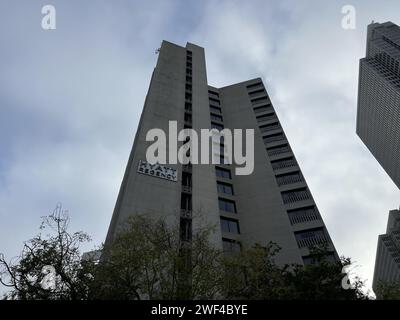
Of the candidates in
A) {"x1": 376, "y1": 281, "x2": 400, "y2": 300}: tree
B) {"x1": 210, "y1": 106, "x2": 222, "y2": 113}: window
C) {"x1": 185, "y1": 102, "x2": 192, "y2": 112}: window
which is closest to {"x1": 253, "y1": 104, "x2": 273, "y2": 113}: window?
{"x1": 210, "y1": 106, "x2": 222, "y2": 113}: window

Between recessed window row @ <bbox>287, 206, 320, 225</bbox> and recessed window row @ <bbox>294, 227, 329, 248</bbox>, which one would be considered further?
recessed window row @ <bbox>287, 206, 320, 225</bbox>

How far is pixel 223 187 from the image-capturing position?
4053cm

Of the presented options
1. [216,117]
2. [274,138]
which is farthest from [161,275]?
[216,117]

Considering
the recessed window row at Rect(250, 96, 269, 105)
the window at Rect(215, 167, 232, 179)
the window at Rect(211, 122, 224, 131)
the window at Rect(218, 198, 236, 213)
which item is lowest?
the window at Rect(218, 198, 236, 213)

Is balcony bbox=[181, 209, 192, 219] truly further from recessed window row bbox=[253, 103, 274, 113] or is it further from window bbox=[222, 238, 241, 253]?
recessed window row bbox=[253, 103, 274, 113]

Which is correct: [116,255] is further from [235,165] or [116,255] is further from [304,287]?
[235,165]

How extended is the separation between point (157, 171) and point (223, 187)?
33.3ft

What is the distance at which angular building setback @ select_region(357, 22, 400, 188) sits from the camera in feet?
457

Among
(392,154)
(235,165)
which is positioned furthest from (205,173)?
(392,154)

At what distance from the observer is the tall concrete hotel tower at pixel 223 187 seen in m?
31.6

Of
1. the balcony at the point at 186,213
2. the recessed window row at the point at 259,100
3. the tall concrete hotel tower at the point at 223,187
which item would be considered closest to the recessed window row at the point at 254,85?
the recessed window row at the point at 259,100

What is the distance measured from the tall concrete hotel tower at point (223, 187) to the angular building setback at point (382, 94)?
11175cm

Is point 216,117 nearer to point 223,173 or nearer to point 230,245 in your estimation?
point 223,173
